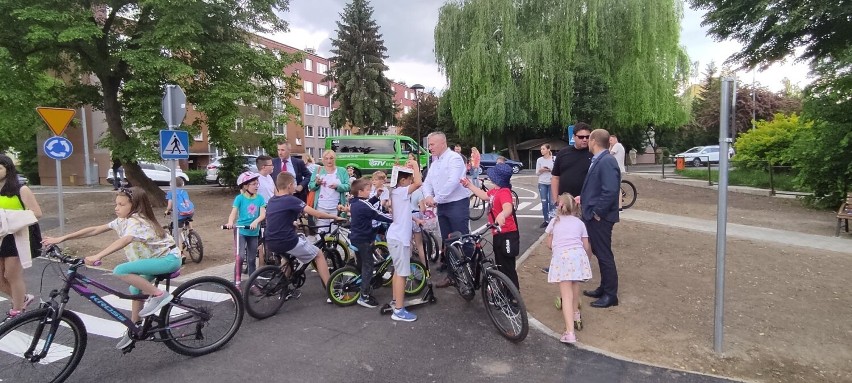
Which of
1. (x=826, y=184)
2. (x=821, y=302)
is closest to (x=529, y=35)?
(x=826, y=184)

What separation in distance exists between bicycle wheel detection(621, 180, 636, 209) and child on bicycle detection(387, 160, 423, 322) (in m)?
8.44

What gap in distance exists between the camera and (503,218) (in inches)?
181

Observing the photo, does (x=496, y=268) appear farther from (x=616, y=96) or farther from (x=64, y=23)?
(x=616, y=96)

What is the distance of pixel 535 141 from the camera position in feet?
142

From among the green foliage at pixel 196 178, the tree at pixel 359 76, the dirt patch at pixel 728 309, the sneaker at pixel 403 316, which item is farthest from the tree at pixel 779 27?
the tree at pixel 359 76

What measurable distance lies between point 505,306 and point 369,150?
19.8 metres

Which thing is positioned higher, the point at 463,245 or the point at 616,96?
the point at 616,96

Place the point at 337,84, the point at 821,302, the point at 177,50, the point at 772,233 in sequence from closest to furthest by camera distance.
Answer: the point at 821,302 → the point at 772,233 → the point at 177,50 → the point at 337,84

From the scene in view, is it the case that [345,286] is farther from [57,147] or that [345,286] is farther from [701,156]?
[701,156]

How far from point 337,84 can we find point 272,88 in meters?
26.7

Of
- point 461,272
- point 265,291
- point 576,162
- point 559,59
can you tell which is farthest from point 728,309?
point 559,59

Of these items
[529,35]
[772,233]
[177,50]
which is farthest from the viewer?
[529,35]

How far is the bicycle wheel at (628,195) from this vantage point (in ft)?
38.9

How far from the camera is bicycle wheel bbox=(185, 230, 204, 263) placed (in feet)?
26.2
